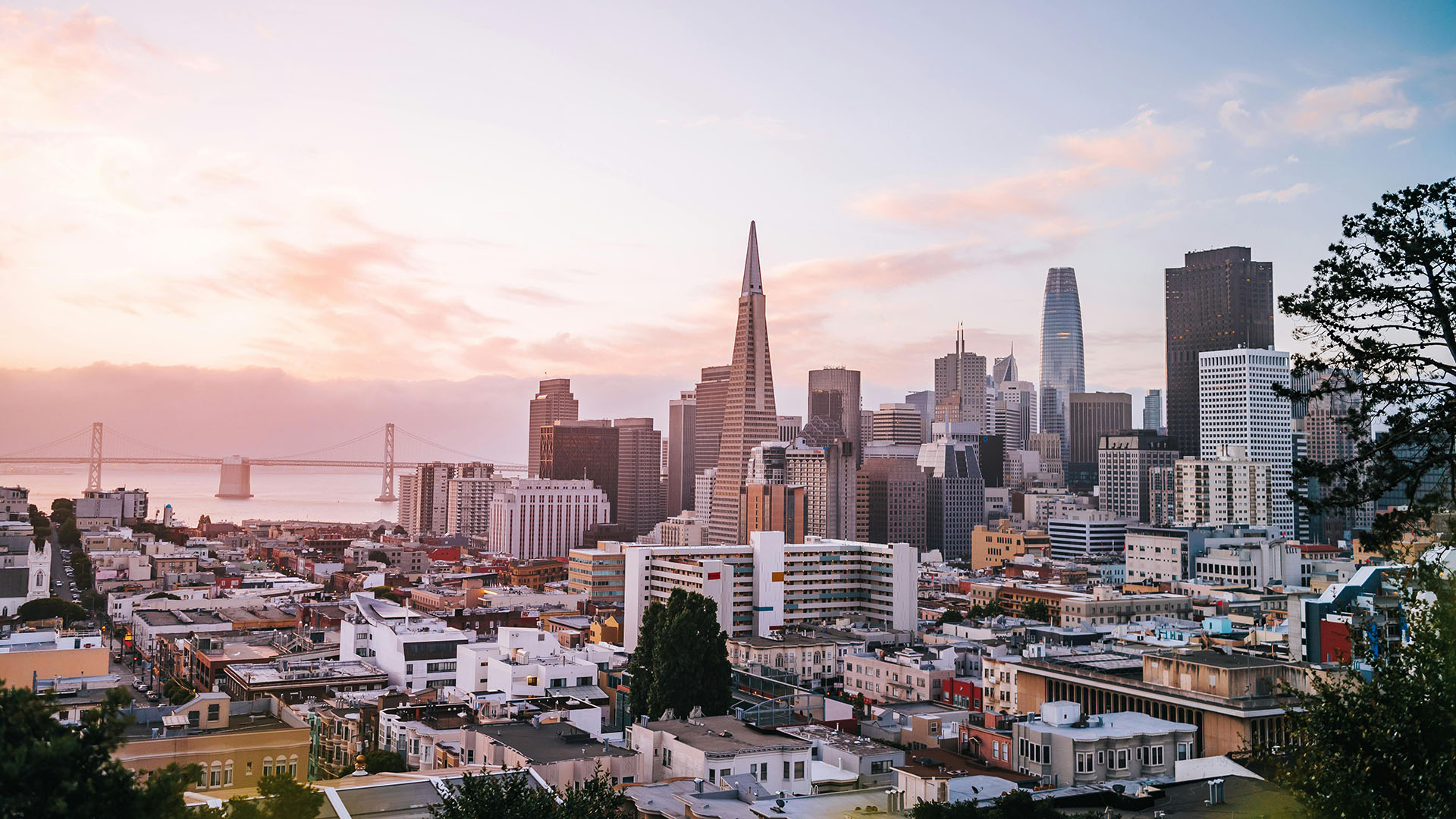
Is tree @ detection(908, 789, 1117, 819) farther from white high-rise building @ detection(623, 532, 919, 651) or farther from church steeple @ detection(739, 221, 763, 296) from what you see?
church steeple @ detection(739, 221, 763, 296)

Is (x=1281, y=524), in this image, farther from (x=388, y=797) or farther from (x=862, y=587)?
(x=388, y=797)

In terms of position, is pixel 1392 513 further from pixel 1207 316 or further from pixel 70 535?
pixel 1207 316

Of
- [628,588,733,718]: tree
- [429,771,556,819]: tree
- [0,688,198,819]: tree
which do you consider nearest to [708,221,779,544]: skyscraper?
[628,588,733,718]: tree

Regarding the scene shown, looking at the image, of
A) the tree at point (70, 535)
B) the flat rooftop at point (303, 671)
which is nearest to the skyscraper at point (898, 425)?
the tree at point (70, 535)

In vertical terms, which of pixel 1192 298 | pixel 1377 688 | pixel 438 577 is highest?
pixel 1192 298

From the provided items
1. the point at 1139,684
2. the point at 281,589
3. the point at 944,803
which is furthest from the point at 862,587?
the point at 944,803

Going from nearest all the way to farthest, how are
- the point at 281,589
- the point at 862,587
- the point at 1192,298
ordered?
the point at 862,587 < the point at 281,589 < the point at 1192,298

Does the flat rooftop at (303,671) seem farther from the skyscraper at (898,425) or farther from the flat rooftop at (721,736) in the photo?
the skyscraper at (898,425)
